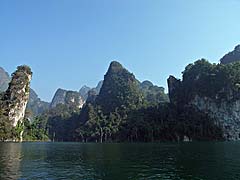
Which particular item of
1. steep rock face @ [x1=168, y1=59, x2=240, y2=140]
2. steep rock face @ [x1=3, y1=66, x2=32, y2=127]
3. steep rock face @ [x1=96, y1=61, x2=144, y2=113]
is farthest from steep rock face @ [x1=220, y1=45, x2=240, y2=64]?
steep rock face @ [x1=3, y1=66, x2=32, y2=127]

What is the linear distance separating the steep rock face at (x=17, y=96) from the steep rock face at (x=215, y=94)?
6622 cm

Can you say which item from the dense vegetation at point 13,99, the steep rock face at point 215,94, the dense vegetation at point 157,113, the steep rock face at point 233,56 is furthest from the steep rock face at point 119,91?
the steep rock face at point 233,56

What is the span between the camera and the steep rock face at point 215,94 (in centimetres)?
12194

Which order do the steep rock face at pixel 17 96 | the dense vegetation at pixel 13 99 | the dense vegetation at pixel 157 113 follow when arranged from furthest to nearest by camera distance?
the dense vegetation at pixel 157 113
the steep rock face at pixel 17 96
the dense vegetation at pixel 13 99

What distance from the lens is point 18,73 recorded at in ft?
395

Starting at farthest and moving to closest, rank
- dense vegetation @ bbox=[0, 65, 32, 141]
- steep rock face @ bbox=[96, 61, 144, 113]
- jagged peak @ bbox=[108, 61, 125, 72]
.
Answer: jagged peak @ bbox=[108, 61, 125, 72], steep rock face @ bbox=[96, 61, 144, 113], dense vegetation @ bbox=[0, 65, 32, 141]

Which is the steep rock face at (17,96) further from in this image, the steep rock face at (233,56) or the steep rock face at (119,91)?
the steep rock face at (233,56)

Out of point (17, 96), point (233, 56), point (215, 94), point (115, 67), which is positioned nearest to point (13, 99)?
point (17, 96)

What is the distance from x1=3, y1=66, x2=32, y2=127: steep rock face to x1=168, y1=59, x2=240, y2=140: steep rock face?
66224mm

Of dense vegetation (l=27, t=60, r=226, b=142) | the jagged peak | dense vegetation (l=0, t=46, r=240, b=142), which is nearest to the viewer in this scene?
dense vegetation (l=0, t=46, r=240, b=142)

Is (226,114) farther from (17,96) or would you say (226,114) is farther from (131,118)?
(17,96)

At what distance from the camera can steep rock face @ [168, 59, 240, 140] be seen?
400 ft

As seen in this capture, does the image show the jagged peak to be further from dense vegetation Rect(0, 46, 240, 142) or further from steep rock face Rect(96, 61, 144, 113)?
dense vegetation Rect(0, 46, 240, 142)

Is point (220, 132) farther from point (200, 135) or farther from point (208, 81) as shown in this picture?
point (208, 81)
